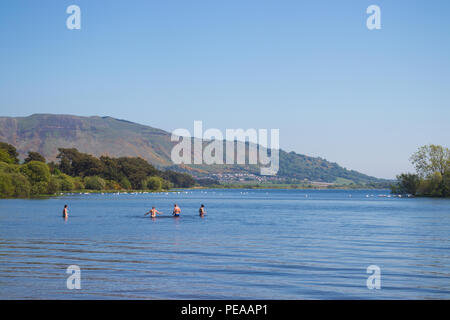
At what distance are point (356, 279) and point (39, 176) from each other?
136 meters

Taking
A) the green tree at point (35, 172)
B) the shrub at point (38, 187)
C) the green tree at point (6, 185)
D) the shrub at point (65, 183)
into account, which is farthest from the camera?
the shrub at point (65, 183)

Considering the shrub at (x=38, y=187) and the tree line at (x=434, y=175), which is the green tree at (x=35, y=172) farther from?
the tree line at (x=434, y=175)

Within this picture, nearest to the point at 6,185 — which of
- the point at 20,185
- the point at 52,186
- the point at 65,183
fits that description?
the point at 20,185

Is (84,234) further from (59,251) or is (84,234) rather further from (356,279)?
(356,279)

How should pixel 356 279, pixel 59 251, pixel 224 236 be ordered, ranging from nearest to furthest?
pixel 356 279
pixel 59 251
pixel 224 236

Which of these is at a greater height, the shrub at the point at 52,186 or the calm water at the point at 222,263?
the shrub at the point at 52,186

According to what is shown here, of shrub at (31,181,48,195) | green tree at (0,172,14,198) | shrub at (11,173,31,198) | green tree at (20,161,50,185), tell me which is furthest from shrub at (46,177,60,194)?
green tree at (0,172,14,198)

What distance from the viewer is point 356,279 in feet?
82.5

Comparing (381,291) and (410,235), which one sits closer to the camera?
(381,291)

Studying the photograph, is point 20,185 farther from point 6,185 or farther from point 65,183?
point 65,183

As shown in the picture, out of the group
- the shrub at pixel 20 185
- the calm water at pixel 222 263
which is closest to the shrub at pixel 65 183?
the shrub at pixel 20 185

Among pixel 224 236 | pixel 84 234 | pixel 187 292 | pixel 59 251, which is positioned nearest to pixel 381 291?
pixel 187 292

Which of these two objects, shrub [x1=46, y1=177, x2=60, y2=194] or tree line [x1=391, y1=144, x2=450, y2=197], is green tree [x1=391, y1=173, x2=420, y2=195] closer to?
tree line [x1=391, y1=144, x2=450, y2=197]

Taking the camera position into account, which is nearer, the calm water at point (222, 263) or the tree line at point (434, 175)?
the calm water at point (222, 263)
